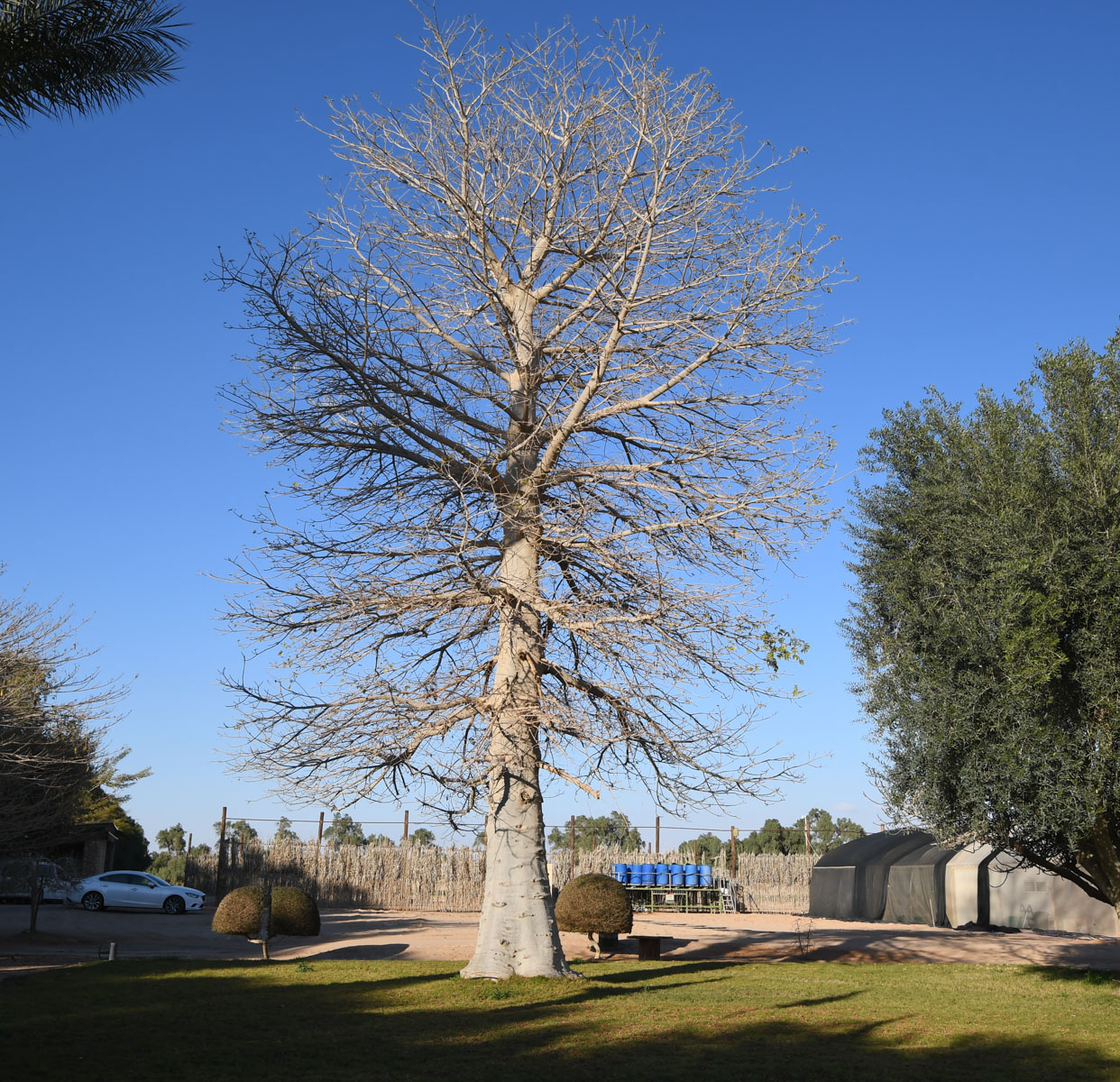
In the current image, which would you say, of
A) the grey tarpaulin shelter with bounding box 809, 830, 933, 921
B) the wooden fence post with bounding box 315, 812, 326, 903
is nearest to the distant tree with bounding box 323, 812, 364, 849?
the wooden fence post with bounding box 315, 812, 326, 903

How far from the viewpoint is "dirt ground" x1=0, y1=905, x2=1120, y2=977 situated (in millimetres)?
19250

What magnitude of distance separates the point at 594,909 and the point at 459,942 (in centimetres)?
461

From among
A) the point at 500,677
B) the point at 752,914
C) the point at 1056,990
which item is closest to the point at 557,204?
the point at 500,677

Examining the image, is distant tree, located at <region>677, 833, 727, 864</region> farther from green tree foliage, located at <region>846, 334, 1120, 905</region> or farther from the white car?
green tree foliage, located at <region>846, 334, 1120, 905</region>

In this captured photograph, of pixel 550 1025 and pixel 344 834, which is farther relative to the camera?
pixel 344 834

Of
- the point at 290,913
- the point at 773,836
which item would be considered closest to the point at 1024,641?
the point at 290,913

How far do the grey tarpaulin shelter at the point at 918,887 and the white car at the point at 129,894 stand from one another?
66.1ft

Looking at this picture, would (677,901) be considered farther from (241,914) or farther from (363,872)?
(241,914)

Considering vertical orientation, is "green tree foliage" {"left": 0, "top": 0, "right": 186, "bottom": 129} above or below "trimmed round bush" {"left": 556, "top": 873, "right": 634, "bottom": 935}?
above

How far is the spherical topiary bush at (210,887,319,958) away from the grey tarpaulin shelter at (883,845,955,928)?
1892 cm

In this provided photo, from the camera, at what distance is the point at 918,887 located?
30.0 meters

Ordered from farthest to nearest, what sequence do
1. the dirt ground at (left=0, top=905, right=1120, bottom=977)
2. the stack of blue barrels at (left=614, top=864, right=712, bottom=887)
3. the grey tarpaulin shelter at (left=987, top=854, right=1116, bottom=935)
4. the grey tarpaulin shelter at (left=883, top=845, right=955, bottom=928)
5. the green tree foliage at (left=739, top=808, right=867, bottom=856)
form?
the green tree foliage at (left=739, top=808, right=867, bottom=856), the stack of blue barrels at (left=614, top=864, right=712, bottom=887), the grey tarpaulin shelter at (left=883, top=845, right=955, bottom=928), the grey tarpaulin shelter at (left=987, top=854, right=1116, bottom=935), the dirt ground at (left=0, top=905, right=1120, bottom=977)

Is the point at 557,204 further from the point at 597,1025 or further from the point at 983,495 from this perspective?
the point at 597,1025

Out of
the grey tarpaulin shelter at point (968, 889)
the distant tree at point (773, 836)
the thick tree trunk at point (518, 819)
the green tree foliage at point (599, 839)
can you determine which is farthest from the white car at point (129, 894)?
the distant tree at point (773, 836)
